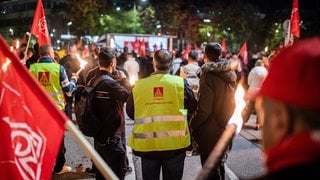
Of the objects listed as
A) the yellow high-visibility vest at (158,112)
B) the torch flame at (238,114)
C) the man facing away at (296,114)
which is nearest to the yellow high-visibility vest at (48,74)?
the yellow high-visibility vest at (158,112)

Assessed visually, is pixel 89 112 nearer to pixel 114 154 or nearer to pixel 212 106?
pixel 114 154

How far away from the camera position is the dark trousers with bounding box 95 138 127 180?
5.20 metres

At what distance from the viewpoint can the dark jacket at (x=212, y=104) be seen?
484 cm

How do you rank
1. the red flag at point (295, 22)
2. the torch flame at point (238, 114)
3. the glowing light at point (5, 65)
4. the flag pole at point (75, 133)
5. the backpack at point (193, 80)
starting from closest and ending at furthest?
the flag pole at point (75, 133) → the torch flame at point (238, 114) → the glowing light at point (5, 65) → the backpack at point (193, 80) → the red flag at point (295, 22)

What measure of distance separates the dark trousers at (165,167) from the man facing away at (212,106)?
1.86 ft

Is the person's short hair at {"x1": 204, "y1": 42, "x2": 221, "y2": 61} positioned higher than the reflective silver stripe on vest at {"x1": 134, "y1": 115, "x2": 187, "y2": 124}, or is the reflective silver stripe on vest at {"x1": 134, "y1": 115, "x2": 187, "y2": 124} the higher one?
the person's short hair at {"x1": 204, "y1": 42, "x2": 221, "y2": 61}

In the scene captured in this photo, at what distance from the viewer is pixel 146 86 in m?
4.29

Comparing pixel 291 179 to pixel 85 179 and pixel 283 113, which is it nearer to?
pixel 283 113

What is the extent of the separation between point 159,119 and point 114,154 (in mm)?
1189

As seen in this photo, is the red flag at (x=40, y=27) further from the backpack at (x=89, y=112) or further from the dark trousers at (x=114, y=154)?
the dark trousers at (x=114, y=154)

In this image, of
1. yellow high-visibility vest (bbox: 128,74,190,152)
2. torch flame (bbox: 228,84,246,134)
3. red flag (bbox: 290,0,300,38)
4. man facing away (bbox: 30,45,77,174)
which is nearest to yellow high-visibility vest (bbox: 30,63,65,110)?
man facing away (bbox: 30,45,77,174)

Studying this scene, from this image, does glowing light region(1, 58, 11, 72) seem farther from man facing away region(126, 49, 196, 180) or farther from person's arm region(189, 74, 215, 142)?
person's arm region(189, 74, 215, 142)

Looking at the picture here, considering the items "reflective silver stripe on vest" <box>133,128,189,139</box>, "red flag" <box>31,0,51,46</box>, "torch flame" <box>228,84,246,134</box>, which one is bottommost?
"reflective silver stripe on vest" <box>133,128,189,139</box>

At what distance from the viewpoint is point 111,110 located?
16.5 feet
